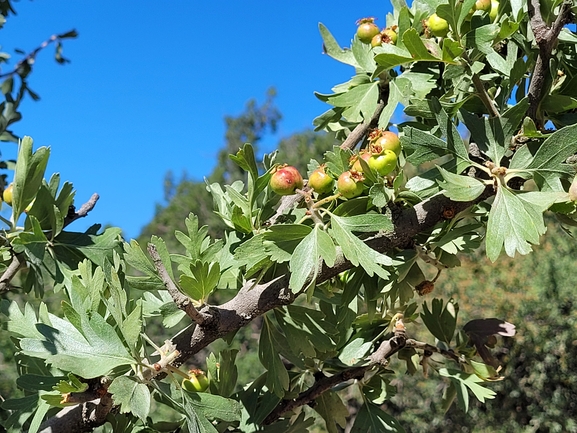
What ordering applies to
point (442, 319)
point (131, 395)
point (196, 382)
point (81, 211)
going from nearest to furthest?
point (131, 395), point (196, 382), point (81, 211), point (442, 319)

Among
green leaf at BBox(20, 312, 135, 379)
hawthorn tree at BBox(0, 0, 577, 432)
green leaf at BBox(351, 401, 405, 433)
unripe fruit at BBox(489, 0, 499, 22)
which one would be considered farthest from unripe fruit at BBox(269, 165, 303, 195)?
green leaf at BBox(351, 401, 405, 433)

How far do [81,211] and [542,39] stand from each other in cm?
90

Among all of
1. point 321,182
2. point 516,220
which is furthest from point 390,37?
point 516,220

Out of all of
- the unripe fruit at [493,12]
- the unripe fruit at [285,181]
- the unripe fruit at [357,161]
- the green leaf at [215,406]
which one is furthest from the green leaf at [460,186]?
the green leaf at [215,406]

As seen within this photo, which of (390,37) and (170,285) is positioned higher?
(390,37)

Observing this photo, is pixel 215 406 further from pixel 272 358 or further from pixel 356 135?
pixel 356 135

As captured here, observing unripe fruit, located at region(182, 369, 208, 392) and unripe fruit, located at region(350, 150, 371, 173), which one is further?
unripe fruit, located at region(182, 369, 208, 392)

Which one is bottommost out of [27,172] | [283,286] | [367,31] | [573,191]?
[573,191]

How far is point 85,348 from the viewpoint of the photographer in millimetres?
792

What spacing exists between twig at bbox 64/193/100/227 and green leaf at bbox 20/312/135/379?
1.17 feet

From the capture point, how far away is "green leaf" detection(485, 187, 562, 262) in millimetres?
765

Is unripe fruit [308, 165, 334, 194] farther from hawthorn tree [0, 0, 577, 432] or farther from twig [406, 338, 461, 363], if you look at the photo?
twig [406, 338, 461, 363]

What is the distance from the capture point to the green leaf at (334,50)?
116 cm

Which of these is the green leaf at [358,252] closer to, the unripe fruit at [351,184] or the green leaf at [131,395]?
the unripe fruit at [351,184]
